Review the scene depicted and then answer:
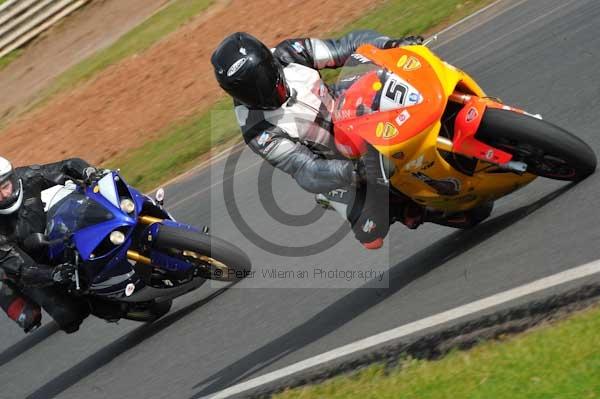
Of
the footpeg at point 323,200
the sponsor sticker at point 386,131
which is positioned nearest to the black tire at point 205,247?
the footpeg at point 323,200

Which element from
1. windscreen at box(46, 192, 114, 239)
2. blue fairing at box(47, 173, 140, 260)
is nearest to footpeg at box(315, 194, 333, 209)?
blue fairing at box(47, 173, 140, 260)

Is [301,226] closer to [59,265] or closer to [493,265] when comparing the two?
[59,265]

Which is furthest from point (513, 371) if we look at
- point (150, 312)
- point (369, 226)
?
point (150, 312)

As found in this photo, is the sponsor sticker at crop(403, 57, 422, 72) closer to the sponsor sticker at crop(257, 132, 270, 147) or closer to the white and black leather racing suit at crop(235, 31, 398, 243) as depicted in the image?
the white and black leather racing suit at crop(235, 31, 398, 243)

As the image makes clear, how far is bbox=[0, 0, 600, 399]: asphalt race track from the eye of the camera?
6086 millimetres

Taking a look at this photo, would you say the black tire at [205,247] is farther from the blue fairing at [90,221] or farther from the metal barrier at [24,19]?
the metal barrier at [24,19]

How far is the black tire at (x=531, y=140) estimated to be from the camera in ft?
18.7

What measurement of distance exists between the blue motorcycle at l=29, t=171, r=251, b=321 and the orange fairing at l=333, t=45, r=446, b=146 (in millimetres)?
2122

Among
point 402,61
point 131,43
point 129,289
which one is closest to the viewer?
point 402,61

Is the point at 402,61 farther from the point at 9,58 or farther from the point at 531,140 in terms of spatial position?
the point at 9,58

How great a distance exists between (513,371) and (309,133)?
8.22ft

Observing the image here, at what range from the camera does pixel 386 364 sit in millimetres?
5566

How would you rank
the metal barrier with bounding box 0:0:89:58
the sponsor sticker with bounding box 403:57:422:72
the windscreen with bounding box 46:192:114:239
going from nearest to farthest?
the sponsor sticker with bounding box 403:57:422:72 < the windscreen with bounding box 46:192:114:239 < the metal barrier with bounding box 0:0:89:58

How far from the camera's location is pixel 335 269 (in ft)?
25.5
